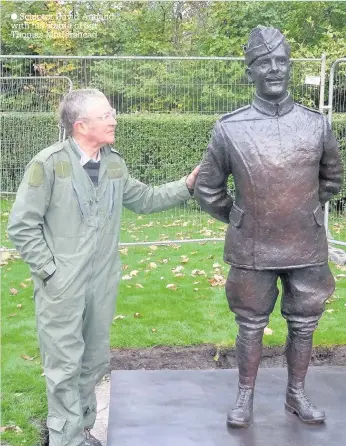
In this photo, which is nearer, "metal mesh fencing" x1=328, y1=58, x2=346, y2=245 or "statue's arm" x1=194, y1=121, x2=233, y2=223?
"statue's arm" x1=194, y1=121, x2=233, y2=223

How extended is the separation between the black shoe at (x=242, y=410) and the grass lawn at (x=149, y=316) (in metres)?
1.33

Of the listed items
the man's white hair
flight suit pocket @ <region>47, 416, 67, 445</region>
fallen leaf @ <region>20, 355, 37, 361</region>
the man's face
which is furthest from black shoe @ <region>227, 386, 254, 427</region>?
fallen leaf @ <region>20, 355, 37, 361</region>

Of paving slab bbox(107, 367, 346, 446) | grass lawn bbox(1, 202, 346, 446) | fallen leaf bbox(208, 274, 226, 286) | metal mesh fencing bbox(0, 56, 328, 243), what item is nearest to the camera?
paving slab bbox(107, 367, 346, 446)

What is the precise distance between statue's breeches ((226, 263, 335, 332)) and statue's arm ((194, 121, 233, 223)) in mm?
361

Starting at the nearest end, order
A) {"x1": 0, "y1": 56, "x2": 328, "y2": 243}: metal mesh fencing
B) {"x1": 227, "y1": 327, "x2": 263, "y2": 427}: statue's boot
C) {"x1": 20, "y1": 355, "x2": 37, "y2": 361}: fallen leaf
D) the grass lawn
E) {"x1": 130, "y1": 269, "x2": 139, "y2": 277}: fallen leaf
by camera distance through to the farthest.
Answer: {"x1": 227, "y1": 327, "x2": 263, "y2": 427}: statue's boot, the grass lawn, {"x1": 20, "y1": 355, "x2": 37, "y2": 361}: fallen leaf, {"x1": 130, "y1": 269, "x2": 139, "y2": 277}: fallen leaf, {"x1": 0, "y1": 56, "x2": 328, "y2": 243}: metal mesh fencing

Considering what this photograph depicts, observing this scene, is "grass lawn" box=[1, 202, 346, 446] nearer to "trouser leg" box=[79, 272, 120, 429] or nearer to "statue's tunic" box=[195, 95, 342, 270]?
"trouser leg" box=[79, 272, 120, 429]

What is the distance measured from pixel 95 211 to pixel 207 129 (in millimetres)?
5845

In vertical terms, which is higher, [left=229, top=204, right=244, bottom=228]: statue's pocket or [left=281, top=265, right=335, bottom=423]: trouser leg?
[left=229, top=204, right=244, bottom=228]: statue's pocket

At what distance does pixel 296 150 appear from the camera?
3.23m

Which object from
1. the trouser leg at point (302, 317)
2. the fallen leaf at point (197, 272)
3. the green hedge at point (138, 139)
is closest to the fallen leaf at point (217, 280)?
the fallen leaf at point (197, 272)

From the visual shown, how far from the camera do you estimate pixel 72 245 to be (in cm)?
333

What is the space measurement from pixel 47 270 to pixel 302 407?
1619 millimetres

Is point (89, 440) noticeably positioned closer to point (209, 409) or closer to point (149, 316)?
point (209, 409)

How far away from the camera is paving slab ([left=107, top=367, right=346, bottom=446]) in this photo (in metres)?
3.36
